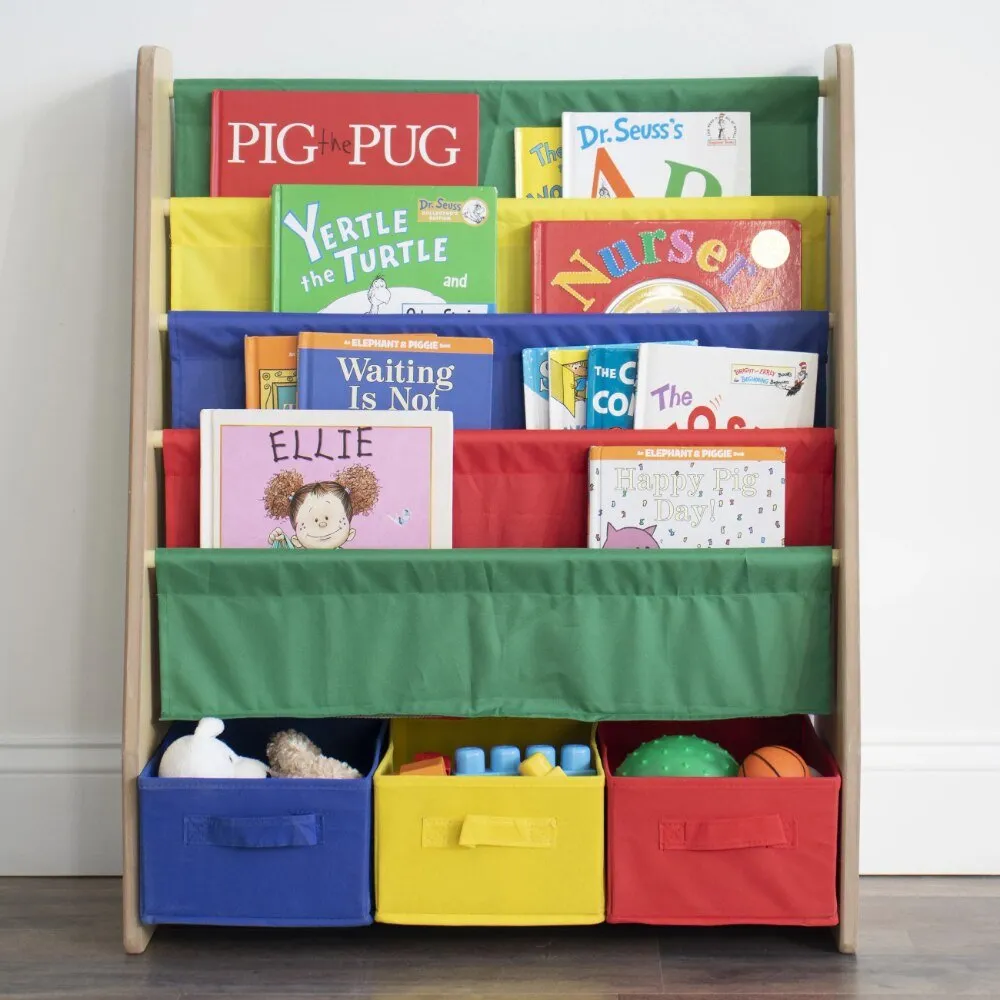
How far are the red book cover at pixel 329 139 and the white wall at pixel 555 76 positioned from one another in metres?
0.12

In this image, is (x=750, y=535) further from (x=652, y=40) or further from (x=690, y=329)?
(x=652, y=40)

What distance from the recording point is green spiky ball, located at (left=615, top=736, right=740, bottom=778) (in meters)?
1.65

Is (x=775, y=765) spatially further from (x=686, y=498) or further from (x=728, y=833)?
(x=686, y=498)

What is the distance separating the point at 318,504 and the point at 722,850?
29.5 inches

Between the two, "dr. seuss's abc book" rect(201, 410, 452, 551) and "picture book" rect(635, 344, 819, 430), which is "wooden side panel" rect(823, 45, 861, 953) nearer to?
"picture book" rect(635, 344, 819, 430)

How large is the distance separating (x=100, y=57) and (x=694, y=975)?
65.4 inches

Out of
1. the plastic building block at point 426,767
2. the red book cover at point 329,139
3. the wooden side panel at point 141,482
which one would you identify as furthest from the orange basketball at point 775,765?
the red book cover at point 329,139

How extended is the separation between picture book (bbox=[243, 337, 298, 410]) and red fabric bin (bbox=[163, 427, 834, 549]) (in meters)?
0.11

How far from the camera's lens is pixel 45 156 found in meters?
1.84

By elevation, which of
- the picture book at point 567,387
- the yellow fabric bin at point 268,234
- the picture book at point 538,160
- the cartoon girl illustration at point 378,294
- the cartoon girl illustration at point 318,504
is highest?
the picture book at point 538,160

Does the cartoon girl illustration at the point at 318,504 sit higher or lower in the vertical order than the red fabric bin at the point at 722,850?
higher

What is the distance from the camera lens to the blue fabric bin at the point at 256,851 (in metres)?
1.60

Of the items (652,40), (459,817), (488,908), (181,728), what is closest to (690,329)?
(652,40)

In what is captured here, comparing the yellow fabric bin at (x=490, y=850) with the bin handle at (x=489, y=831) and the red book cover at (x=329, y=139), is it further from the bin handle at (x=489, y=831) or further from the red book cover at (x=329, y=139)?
the red book cover at (x=329, y=139)
